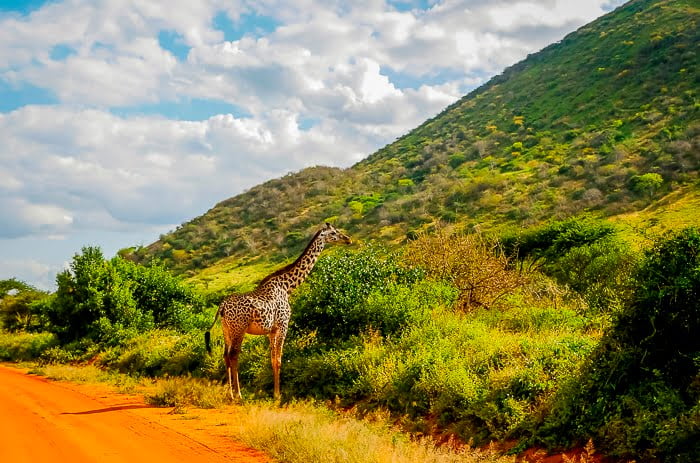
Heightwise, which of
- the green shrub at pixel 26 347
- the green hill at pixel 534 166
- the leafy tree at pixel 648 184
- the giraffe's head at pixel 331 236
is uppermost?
the green hill at pixel 534 166

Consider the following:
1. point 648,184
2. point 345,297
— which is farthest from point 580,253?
point 648,184

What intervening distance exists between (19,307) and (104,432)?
104 ft

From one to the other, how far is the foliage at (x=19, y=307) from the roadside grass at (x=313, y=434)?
25.8 meters

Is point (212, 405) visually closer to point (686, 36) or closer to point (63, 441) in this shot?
point (63, 441)

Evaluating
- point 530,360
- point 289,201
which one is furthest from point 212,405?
point 289,201

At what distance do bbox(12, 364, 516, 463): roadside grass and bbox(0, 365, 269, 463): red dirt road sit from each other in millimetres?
332

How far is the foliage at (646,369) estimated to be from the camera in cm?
746

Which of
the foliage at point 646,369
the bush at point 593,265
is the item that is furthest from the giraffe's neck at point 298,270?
the bush at point 593,265

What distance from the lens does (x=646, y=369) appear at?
8016 mm

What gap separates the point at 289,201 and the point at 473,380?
7096 cm

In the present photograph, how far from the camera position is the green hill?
48.0m

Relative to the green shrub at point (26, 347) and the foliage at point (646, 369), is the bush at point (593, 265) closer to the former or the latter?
the foliage at point (646, 369)

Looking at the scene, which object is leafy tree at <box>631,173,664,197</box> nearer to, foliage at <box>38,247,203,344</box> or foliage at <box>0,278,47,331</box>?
foliage at <box>38,247,203,344</box>

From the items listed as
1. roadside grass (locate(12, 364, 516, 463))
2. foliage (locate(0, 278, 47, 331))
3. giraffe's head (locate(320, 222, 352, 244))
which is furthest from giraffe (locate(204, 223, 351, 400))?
foliage (locate(0, 278, 47, 331))
